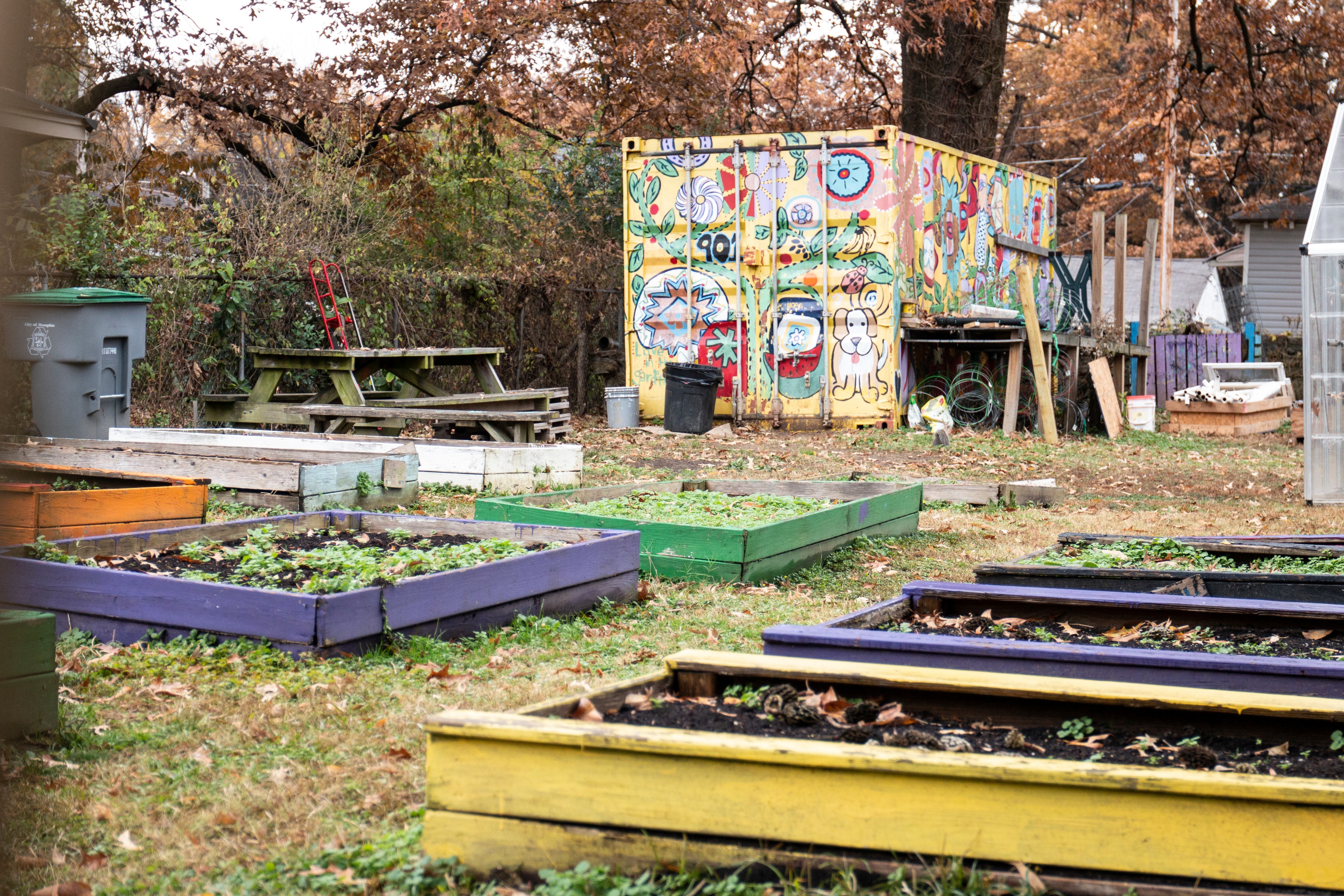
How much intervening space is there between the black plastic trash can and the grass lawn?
7.72 m

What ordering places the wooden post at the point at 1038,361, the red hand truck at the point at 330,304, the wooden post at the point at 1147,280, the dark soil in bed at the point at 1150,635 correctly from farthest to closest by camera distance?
the wooden post at the point at 1147,280 < the wooden post at the point at 1038,361 < the red hand truck at the point at 330,304 < the dark soil in bed at the point at 1150,635

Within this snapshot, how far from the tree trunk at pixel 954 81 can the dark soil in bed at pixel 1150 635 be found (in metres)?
14.8

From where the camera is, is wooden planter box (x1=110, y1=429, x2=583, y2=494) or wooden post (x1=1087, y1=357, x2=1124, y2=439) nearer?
wooden planter box (x1=110, y1=429, x2=583, y2=494)

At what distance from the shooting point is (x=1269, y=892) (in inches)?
84.3

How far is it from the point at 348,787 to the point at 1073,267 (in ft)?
101

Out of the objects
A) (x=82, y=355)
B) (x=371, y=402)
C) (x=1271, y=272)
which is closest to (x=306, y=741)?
(x=82, y=355)

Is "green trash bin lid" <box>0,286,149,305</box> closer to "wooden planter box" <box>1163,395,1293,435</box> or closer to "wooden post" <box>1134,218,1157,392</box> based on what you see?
"wooden post" <box>1134,218,1157,392</box>

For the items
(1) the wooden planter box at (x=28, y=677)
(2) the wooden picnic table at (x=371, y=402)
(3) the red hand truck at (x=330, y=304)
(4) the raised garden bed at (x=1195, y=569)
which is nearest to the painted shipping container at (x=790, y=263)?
(2) the wooden picnic table at (x=371, y=402)

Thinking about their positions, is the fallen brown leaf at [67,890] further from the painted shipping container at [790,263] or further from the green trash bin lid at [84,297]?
the painted shipping container at [790,263]

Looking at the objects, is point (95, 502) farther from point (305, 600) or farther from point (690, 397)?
point (690, 397)

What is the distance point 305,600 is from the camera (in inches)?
164

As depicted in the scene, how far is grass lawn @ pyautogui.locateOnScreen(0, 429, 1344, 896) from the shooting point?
2.58 m

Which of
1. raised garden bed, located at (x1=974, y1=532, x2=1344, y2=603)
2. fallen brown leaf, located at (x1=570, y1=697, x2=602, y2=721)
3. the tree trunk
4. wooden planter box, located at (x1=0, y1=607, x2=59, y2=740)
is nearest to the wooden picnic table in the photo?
raised garden bed, located at (x1=974, y1=532, x2=1344, y2=603)

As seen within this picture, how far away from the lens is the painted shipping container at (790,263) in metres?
15.3
